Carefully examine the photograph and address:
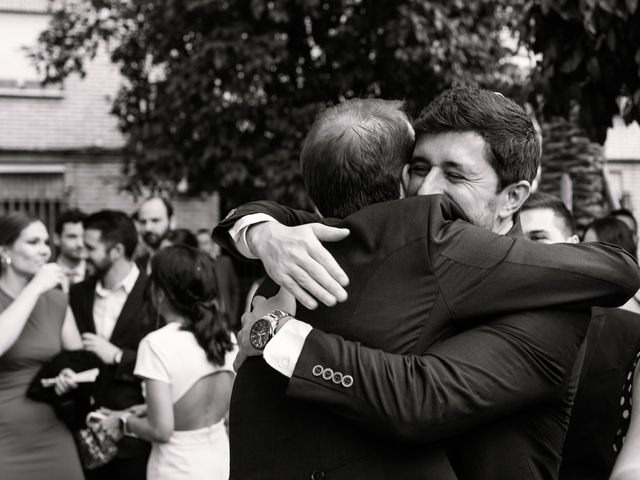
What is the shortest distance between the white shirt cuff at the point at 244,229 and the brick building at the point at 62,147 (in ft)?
44.8

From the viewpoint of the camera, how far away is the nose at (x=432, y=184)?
2.07 metres

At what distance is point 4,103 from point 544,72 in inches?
498

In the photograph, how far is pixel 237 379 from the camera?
2055mm

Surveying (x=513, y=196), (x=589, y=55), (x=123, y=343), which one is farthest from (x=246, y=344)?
(x=589, y=55)

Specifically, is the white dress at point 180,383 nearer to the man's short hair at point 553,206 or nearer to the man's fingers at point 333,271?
the man's short hair at point 553,206

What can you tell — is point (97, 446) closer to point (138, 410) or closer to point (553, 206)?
point (138, 410)

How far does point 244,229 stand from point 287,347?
1.46ft

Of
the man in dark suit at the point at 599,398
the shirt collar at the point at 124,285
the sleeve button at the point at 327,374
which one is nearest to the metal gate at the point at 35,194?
the shirt collar at the point at 124,285

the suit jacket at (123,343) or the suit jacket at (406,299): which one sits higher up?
the suit jacket at (406,299)

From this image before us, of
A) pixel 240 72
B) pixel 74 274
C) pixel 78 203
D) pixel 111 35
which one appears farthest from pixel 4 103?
pixel 74 274

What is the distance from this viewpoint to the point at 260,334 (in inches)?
76.1

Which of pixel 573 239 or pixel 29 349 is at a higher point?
pixel 573 239

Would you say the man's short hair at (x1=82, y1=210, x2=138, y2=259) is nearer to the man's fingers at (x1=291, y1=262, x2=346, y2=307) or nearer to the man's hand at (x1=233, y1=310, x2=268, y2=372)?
the man's hand at (x1=233, y1=310, x2=268, y2=372)

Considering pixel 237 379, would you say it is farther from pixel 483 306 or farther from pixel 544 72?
pixel 544 72
